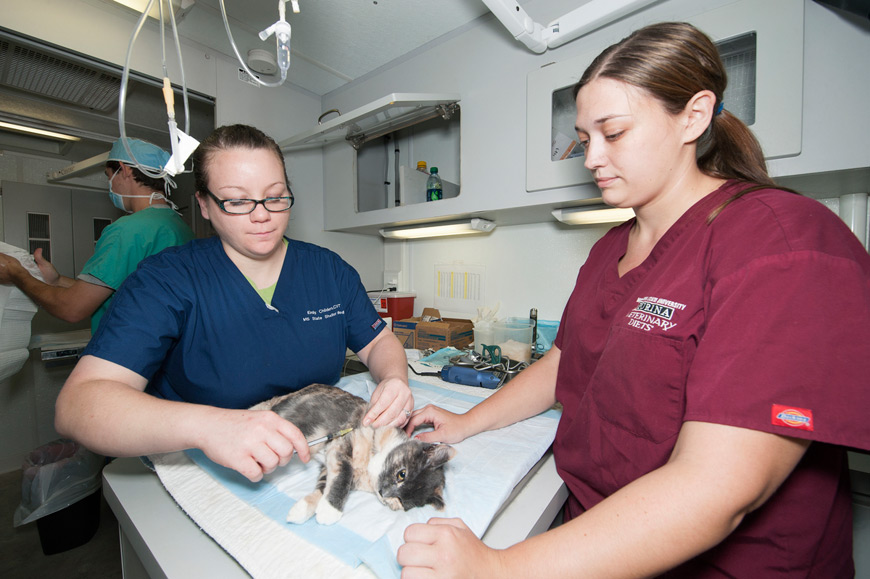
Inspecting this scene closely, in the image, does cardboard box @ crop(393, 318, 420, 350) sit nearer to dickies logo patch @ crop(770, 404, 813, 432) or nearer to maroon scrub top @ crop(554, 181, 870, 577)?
maroon scrub top @ crop(554, 181, 870, 577)

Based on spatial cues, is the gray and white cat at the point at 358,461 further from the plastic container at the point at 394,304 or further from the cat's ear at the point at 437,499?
the plastic container at the point at 394,304

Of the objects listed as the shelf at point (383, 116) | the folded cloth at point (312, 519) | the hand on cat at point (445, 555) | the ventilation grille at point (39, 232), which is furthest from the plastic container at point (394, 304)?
the ventilation grille at point (39, 232)

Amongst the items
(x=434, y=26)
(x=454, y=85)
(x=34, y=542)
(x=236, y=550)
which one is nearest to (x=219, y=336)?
(x=236, y=550)

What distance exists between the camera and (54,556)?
5.98ft

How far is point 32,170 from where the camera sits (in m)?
2.58

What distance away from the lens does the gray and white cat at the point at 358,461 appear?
0.66 metres

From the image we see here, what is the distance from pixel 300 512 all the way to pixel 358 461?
0.54 feet

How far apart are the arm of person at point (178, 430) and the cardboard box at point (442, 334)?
1318mm

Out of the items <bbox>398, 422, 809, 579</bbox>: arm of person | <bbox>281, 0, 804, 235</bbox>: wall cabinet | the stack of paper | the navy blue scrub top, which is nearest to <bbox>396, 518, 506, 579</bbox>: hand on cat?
<bbox>398, 422, 809, 579</bbox>: arm of person

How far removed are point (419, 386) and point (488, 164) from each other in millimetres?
1017

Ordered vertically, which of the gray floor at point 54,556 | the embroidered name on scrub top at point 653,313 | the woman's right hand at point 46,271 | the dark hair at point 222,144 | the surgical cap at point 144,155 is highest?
the surgical cap at point 144,155

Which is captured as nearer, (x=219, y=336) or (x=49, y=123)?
(x=219, y=336)

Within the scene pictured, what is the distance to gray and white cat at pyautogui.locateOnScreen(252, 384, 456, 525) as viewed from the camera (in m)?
0.66

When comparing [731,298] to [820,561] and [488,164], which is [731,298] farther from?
[488,164]
